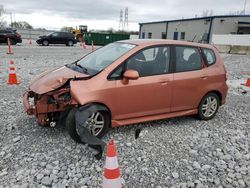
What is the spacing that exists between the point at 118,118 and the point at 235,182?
79.4 inches

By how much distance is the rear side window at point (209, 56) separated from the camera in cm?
520

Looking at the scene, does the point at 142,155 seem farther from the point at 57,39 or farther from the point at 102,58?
Answer: the point at 57,39

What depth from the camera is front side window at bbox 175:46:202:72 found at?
4.78 metres

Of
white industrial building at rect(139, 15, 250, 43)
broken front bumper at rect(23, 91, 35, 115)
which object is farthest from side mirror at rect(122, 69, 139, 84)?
white industrial building at rect(139, 15, 250, 43)

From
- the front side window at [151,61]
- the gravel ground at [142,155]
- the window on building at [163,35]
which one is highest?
the window on building at [163,35]

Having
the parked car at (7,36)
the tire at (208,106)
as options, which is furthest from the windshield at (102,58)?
the parked car at (7,36)

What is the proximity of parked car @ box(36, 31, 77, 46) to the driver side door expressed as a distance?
945 inches

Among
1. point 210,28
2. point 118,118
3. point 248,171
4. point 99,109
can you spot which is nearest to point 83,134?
point 99,109

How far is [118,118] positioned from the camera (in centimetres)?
427

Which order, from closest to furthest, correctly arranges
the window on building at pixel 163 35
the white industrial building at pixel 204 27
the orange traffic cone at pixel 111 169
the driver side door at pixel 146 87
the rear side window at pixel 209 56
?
the orange traffic cone at pixel 111 169 → the driver side door at pixel 146 87 → the rear side window at pixel 209 56 → the white industrial building at pixel 204 27 → the window on building at pixel 163 35

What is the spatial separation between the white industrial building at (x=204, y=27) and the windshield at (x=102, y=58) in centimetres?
2931

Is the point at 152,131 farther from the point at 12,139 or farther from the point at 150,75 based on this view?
the point at 12,139

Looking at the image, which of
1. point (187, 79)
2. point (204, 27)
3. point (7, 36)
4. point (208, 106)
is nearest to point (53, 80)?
point (187, 79)

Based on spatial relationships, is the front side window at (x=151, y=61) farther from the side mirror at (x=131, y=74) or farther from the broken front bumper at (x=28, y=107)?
the broken front bumper at (x=28, y=107)
